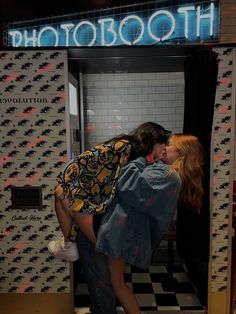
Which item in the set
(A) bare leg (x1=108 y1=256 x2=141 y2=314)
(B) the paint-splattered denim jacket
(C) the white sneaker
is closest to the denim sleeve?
(B) the paint-splattered denim jacket

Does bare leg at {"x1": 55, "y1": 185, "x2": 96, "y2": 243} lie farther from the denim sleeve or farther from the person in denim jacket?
the denim sleeve

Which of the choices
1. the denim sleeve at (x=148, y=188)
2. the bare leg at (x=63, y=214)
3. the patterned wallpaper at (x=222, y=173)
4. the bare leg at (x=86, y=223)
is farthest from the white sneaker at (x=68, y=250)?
the patterned wallpaper at (x=222, y=173)

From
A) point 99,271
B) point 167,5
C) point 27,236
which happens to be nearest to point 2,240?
point 27,236

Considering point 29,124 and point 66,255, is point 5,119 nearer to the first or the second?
point 29,124

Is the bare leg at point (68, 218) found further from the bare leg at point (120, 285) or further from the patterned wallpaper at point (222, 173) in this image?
the patterned wallpaper at point (222, 173)

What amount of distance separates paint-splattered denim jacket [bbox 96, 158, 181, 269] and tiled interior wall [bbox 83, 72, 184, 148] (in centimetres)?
185

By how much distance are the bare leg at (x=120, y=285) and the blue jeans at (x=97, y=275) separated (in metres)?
0.07

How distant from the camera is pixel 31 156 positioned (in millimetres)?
2396

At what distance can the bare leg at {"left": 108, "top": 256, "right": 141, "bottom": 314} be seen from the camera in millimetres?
1902

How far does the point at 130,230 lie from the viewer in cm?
183

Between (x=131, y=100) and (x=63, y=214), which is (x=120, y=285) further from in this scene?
(x=131, y=100)

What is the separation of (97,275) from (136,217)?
20.7 inches

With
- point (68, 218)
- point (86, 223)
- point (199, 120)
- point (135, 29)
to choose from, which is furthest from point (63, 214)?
point (135, 29)

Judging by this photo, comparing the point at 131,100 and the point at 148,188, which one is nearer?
the point at 148,188
